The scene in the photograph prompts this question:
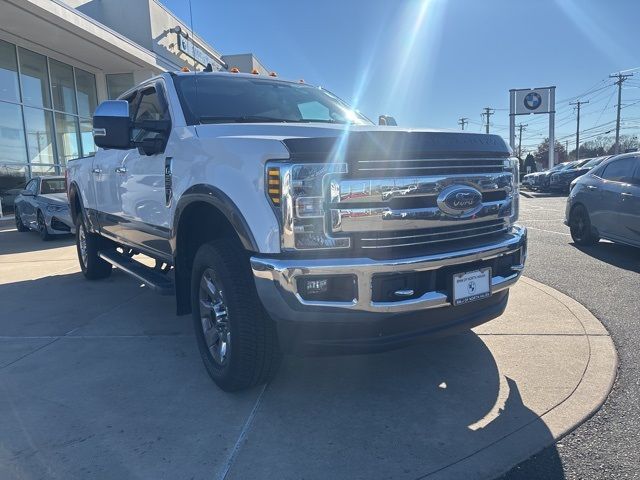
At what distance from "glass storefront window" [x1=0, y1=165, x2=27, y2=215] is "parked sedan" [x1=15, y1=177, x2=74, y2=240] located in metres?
3.65

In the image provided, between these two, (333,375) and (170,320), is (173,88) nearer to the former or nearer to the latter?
(170,320)

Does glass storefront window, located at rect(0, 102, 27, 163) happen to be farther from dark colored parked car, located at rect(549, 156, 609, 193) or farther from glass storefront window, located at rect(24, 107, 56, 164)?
dark colored parked car, located at rect(549, 156, 609, 193)

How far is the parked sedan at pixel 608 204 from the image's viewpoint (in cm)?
676

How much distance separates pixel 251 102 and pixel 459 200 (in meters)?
1.97

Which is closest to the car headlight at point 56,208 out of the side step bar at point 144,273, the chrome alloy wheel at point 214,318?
the side step bar at point 144,273

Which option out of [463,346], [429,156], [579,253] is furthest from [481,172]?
[579,253]

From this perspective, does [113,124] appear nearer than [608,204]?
Yes

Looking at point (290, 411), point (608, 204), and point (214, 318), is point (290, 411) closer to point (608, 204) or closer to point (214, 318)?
point (214, 318)

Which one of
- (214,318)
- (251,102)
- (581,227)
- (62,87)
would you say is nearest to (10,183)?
(62,87)

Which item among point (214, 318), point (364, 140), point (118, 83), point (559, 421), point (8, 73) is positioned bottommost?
point (559, 421)

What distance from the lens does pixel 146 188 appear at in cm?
411

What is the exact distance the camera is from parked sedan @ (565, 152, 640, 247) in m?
6.76

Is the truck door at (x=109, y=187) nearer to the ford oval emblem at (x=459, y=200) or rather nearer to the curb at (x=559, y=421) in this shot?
the ford oval emblem at (x=459, y=200)

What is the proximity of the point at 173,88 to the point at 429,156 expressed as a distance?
2201 millimetres
